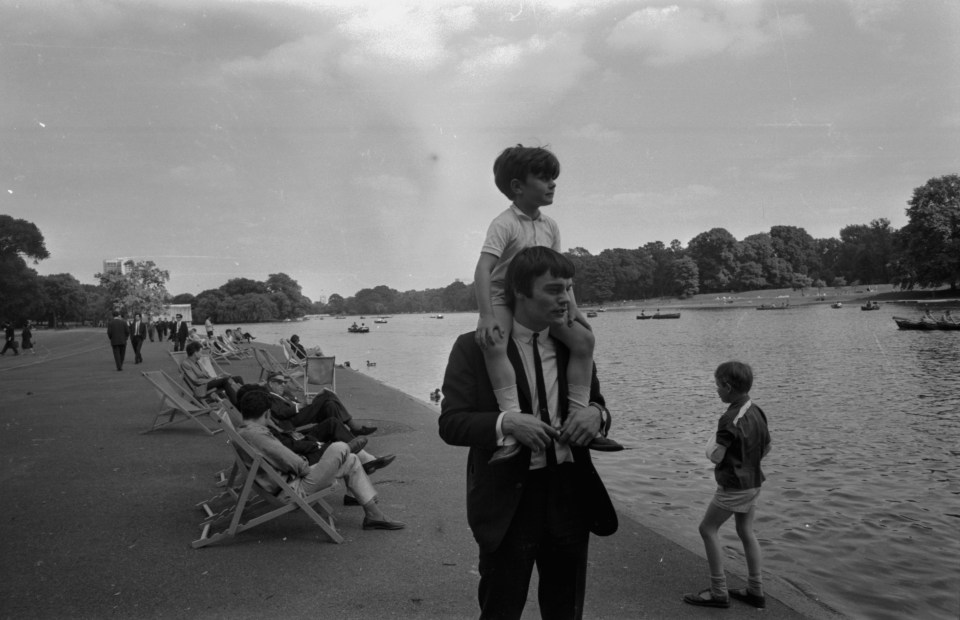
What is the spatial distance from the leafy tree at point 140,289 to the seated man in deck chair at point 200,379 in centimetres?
8628

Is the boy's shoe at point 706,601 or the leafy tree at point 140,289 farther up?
the leafy tree at point 140,289

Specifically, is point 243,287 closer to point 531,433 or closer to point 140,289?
point 140,289

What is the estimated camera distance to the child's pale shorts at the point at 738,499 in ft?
13.1

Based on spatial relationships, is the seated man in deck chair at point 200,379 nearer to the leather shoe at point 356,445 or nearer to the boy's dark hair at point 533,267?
the leather shoe at point 356,445

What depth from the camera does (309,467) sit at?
5145mm

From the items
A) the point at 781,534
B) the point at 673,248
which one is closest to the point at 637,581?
Result: the point at 781,534

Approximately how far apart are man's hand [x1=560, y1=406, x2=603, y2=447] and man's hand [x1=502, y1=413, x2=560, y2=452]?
0.22ft

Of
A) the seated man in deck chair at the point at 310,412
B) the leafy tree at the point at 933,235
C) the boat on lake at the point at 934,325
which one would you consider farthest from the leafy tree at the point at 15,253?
the leafy tree at the point at 933,235

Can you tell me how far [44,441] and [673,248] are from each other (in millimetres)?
157159

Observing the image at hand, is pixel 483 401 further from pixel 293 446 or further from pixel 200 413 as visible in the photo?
pixel 200 413

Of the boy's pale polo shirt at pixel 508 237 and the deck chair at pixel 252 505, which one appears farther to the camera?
the deck chair at pixel 252 505

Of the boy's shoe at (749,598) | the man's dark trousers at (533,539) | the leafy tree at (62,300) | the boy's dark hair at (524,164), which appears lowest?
the boy's shoe at (749,598)

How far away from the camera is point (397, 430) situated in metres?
9.88

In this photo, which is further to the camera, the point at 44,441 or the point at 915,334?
the point at 915,334
